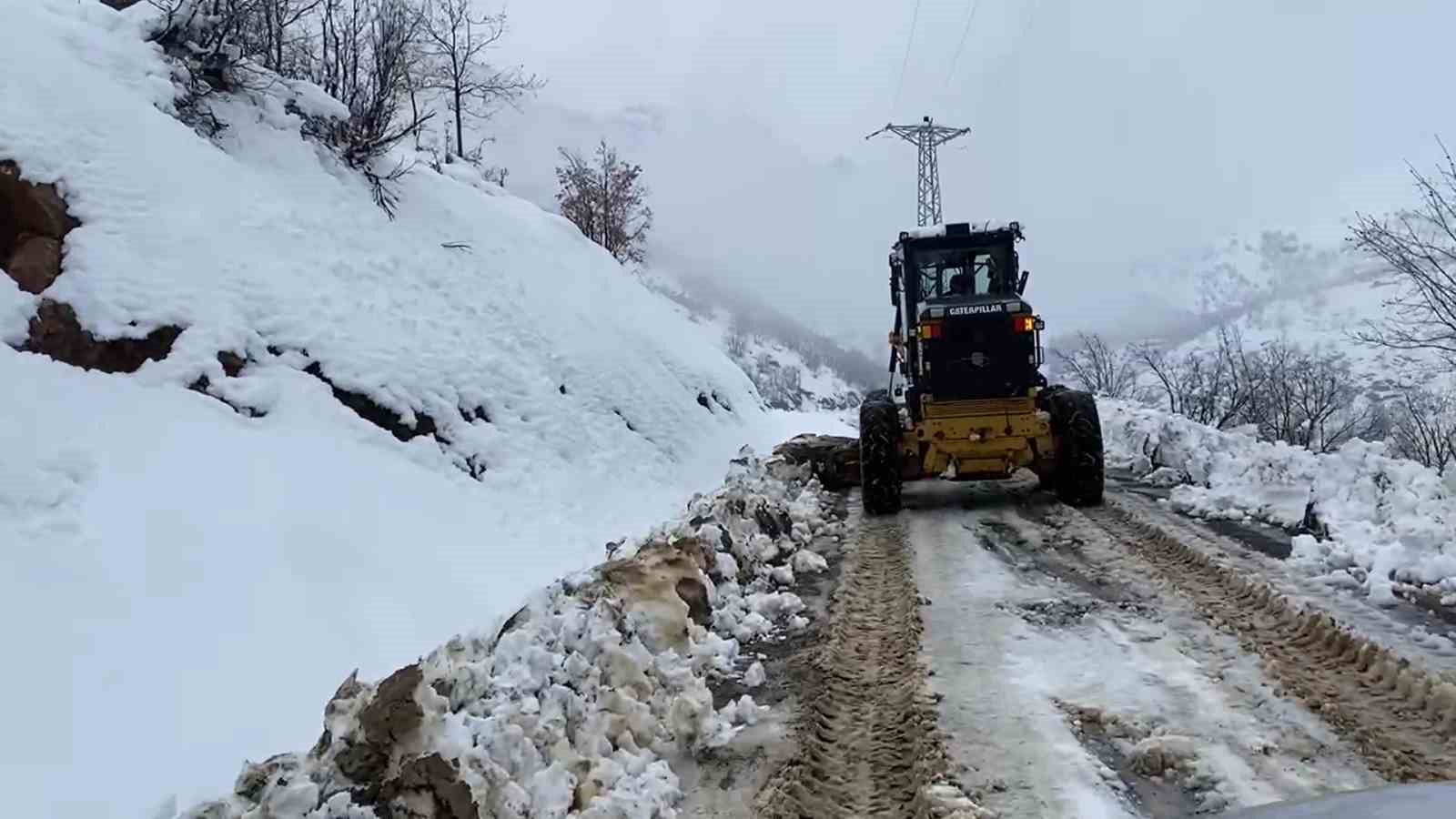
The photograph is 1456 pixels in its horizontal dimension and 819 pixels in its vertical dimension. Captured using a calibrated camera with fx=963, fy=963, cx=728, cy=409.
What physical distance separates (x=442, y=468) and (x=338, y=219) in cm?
373

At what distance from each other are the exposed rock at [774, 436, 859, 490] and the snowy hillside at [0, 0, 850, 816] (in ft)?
3.60

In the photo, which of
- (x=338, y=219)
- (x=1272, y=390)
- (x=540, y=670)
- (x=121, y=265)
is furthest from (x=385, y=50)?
(x=1272, y=390)

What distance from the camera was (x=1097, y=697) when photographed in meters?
4.48

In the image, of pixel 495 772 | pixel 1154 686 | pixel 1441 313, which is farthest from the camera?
pixel 1441 313

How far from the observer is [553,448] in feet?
31.8

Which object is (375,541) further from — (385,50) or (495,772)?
(385,50)

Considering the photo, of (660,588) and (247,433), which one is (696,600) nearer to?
(660,588)

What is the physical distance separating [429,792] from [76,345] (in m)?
5.05

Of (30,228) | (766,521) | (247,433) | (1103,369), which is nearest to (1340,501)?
(766,521)

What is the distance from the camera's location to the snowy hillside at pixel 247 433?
4.26 m

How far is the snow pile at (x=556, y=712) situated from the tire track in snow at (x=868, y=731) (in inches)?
14.5

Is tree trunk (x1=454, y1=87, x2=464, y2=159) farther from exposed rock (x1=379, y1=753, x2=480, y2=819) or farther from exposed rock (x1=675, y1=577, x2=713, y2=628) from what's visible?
exposed rock (x1=379, y1=753, x2=480, y2=819)

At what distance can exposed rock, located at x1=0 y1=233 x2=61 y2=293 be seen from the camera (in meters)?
6.68

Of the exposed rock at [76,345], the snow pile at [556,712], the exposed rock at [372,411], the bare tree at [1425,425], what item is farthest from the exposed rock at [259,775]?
the bare tree at [1425,425]
